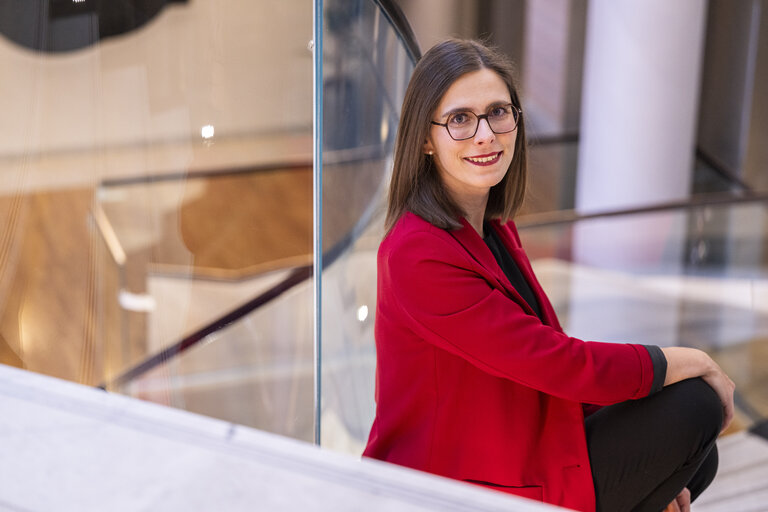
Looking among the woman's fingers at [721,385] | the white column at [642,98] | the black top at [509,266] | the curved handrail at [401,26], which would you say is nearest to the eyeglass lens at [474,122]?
the black top at [509,266]

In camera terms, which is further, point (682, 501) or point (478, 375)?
point (682, 501)

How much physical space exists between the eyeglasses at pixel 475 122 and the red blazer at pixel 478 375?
17 centimetres

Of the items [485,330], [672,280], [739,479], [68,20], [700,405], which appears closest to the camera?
[485,330]

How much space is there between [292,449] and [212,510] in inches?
5.4

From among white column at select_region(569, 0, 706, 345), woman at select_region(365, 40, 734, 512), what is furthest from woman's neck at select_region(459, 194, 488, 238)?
white column at select_region(569, 0, 706, 345)

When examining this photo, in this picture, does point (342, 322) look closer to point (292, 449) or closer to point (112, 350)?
point (112, 350)

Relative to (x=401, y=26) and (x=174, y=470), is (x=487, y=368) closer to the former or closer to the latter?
(x=174, y=470)

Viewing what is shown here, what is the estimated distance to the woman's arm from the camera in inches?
54.1

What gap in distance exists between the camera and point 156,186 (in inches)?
76.4

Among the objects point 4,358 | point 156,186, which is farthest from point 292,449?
point 4,358

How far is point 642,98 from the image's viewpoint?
6.14 m

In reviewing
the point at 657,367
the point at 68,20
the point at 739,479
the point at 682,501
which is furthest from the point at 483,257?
the point at 739,479

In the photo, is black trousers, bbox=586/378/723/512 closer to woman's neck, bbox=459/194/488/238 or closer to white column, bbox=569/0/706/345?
woman's neck, bbox=459/194/488/238

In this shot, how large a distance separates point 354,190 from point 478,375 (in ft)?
3.48
